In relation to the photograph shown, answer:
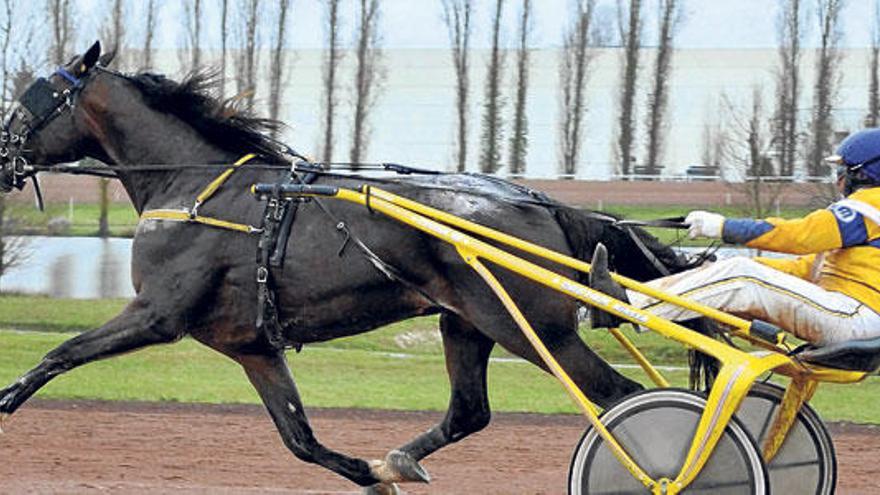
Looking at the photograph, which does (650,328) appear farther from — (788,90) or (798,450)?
(788,90)

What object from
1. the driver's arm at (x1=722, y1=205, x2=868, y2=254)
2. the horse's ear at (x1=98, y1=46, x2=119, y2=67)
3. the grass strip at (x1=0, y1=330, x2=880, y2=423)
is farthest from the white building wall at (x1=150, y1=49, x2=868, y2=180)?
the driver's arm at (x1=722, y1=205, x2=868, y2=254)

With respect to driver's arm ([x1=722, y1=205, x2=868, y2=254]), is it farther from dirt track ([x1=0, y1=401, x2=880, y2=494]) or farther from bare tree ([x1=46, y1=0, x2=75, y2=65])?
bare tree ([x1=46, y1=0, x2=75, y2=65])

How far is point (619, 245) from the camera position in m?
6.59

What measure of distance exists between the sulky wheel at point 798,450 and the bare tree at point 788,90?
14921mm

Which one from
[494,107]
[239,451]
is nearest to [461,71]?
[494,107]

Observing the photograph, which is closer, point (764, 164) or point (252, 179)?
point (252, 179)

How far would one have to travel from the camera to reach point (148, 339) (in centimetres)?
654

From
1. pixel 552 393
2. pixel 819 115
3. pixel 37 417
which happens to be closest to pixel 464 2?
pixel 819 115

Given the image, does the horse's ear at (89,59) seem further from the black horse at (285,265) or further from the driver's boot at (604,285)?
the driver's boot at (604,285)

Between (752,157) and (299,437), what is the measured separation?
43.7ft

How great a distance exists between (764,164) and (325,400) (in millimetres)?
9386

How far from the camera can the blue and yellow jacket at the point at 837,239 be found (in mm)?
5367

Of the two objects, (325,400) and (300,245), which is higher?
(300,245)

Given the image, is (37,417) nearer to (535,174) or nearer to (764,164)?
(764,164)
